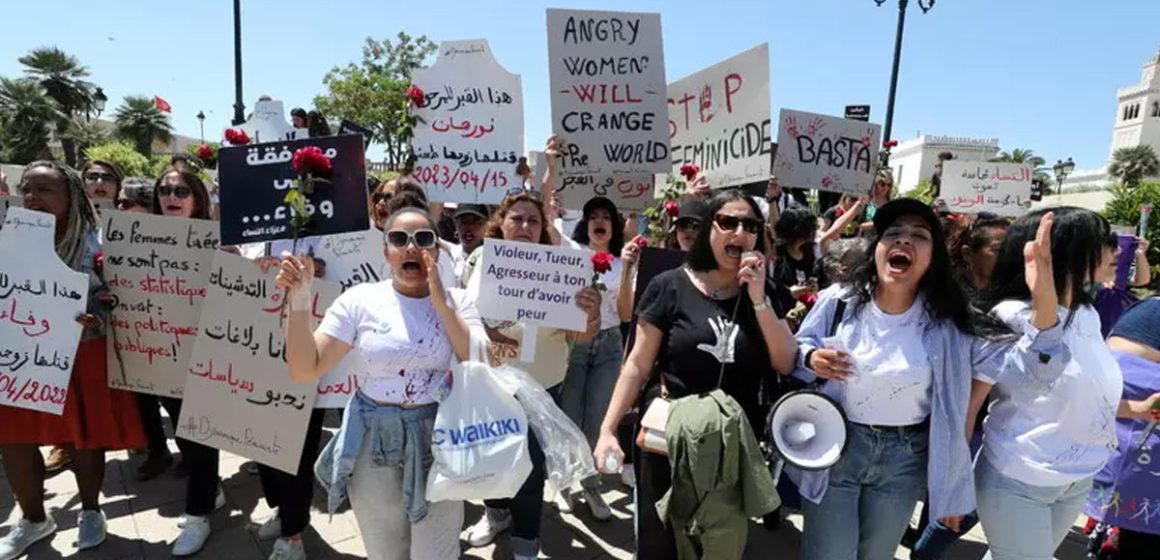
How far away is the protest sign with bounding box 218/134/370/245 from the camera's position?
8.34 feet

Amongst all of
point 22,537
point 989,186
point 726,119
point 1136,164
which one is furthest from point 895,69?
point 1136,164

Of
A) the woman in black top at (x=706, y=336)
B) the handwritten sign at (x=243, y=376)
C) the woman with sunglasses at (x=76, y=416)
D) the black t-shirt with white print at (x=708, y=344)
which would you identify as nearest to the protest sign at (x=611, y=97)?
the woman in black top at (x=706, y=336)

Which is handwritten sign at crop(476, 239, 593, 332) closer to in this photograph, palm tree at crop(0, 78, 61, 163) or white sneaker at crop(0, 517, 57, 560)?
white sneaker at crop(0, 517, 57, 560)

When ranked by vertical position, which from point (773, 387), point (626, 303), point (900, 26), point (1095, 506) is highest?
point (900, 26)

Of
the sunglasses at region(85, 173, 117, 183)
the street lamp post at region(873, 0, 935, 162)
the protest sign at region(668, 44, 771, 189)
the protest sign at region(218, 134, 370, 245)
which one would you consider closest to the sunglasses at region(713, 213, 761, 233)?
the protest sign at region(218, 134, 370, 245)

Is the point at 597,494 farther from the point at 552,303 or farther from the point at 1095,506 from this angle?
the point at 1095,506

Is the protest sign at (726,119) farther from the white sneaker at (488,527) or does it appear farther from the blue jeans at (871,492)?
the white sneaker at (488,527)

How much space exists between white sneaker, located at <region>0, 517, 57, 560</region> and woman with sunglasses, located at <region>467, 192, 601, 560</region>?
7.27 feet

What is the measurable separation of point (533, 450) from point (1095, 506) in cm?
239

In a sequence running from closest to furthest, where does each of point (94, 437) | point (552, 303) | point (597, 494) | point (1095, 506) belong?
point (1095, 506)
point (552, 303)
point (94, 437)
point (597, 494)

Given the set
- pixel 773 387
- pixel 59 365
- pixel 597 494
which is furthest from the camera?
pixel 597 494

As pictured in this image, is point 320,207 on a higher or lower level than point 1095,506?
higher

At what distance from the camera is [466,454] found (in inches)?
85.4

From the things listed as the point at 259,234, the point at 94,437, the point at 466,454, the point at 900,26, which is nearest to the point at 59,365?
the point at 94,437
